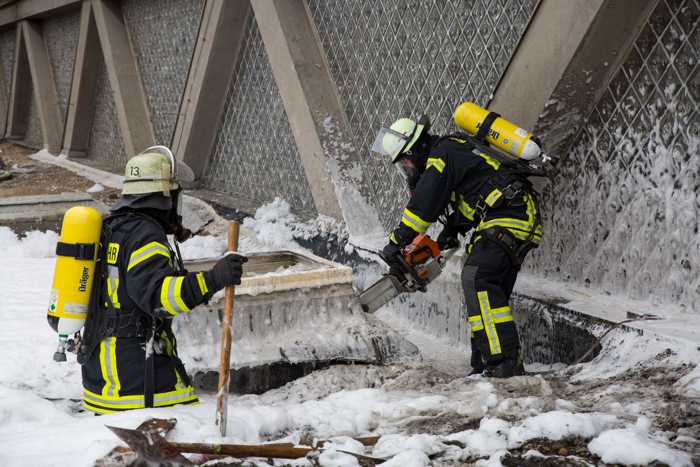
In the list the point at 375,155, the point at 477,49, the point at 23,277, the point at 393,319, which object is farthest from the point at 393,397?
the point at 23,277

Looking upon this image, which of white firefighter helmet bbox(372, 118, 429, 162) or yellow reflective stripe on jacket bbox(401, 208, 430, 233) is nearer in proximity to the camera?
yellow reflective stripe on jacket bbox(401, 208, 430, 233)


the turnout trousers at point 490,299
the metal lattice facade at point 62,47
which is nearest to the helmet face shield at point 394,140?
the turnout trousers at point 490,299

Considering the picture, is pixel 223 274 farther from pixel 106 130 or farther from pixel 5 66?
pixel 5 66

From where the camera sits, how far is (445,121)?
6.49 meters

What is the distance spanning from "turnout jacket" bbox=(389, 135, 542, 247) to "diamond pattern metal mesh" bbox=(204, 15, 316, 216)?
3805 millimetres

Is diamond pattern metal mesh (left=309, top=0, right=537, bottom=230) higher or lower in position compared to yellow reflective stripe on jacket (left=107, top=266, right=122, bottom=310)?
higher

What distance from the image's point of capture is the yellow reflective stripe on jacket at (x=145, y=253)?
3.25m

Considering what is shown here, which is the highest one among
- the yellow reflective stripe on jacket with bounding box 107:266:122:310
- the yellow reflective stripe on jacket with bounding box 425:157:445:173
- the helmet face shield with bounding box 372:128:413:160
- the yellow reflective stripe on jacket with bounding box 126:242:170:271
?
the helmet face shield with bounding box 372:128:413:160

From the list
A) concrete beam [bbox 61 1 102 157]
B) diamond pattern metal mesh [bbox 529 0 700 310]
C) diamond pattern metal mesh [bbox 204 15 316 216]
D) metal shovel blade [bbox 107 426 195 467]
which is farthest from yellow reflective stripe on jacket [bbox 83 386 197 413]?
concrete beam [bbox 61 1 102 157]

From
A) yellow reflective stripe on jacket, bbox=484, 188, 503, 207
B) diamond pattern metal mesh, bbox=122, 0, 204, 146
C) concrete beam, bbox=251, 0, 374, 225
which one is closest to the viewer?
yellow reflective stripe on jacket, bbox=484, 188, 503, 207

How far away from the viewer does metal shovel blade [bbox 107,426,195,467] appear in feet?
9.00

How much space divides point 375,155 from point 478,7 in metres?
1.97

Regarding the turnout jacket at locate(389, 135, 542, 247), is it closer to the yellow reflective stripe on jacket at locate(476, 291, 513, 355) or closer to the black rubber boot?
the yellow reflective stripe on jacket at locate(476, 291, 513, 355)

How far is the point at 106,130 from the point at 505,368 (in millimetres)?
11687
